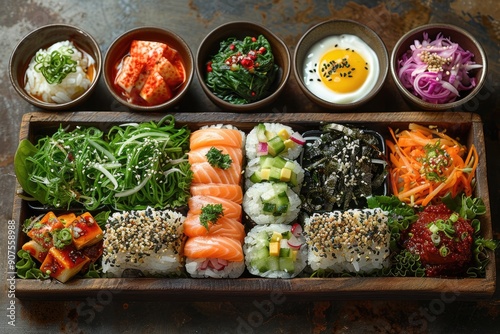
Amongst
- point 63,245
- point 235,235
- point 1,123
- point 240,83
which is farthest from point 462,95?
point 1,123

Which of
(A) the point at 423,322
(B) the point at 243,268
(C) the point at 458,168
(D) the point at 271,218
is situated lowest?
(A) the point at 423,322

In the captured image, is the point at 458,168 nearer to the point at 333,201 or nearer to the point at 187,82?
the point at 333,201

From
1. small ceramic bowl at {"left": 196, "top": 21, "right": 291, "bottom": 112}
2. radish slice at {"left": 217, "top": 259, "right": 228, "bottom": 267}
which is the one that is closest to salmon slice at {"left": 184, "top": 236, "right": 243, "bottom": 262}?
radish slice at {"left": 217, "top": 259, "right": 228, "bottom": 267}

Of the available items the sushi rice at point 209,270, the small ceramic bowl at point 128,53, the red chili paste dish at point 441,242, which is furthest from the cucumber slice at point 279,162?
the red chili paste dish at point 441,242

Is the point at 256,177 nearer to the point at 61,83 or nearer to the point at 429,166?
the point at 429,166

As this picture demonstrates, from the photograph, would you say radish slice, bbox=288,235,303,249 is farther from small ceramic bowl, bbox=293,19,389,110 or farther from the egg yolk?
the egg yolk

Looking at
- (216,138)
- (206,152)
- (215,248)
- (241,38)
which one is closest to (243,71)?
(241,38)
